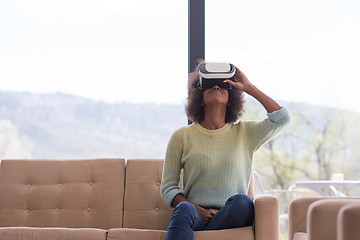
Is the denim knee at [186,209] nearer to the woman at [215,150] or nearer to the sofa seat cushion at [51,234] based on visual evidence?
the woman at [215,150]

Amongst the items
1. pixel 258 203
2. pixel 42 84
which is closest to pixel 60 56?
pixel 42 84

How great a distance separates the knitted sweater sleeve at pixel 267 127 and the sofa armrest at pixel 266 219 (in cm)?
37

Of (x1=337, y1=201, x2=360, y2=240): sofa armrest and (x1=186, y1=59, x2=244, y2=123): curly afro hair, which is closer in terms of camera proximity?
(x1=337, y1=201, x2=360, y2=240): sofa armrest

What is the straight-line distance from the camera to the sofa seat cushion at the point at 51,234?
226 centimetres

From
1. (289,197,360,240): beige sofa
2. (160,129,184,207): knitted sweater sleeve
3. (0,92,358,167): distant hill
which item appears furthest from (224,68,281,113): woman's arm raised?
(0,92,358,167): distant hill

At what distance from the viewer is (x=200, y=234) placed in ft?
6.95

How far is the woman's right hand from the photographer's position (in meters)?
2.25

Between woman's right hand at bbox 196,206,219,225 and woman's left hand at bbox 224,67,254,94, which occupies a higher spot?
woman's left hand at bbox 224,67,254,94

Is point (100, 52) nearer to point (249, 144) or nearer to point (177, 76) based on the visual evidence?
point (177, 76)

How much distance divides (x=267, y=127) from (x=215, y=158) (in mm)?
292

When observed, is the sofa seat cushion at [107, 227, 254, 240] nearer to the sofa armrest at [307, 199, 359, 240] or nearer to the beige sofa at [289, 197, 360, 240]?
the beige sofa at [289, 197, 360, 240]

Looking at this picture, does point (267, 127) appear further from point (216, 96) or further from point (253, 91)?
point (216, 96)

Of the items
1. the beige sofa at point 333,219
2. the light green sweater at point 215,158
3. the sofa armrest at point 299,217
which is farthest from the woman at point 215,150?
the beige sofa at point 333,219

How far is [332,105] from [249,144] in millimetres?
2868
